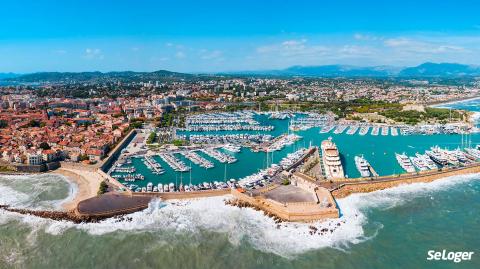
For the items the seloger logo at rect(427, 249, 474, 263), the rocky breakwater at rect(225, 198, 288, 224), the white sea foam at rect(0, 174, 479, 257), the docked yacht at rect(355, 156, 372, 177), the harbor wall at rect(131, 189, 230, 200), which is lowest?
the seloger logo at rect(427, 249, 474, 263)

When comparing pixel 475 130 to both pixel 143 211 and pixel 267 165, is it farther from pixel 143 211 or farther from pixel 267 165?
pixel 143 211

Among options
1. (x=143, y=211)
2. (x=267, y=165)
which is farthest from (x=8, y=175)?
(x=267, y=165)

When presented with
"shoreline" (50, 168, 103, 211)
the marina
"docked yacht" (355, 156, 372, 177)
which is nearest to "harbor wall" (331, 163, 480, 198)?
the marina

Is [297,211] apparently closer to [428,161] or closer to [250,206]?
[250,206]

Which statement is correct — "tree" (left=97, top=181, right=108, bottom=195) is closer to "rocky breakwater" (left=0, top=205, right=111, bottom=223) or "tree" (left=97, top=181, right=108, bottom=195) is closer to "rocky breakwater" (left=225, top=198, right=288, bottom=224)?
"rocky breakwater" (left=0, top=205, right=111, bottom=223)

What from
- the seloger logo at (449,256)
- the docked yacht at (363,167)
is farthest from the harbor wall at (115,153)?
the seloger logo at (449,256)

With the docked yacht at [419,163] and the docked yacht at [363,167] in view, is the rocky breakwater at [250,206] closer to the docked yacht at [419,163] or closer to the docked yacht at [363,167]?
the docked yacht at [363,167]
